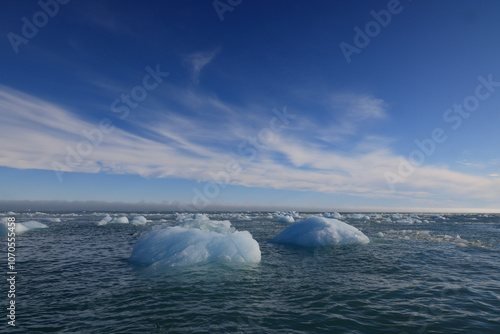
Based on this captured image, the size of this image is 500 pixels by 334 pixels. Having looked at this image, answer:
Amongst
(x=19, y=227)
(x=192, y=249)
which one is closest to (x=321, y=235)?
(x=192, y=249)

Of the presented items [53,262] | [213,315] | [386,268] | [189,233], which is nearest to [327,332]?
[213,315]

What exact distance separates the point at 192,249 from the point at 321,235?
12.4 m

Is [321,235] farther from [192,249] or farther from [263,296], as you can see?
[263,296]

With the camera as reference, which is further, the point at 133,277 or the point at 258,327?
the point at 133,277

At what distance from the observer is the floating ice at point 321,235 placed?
22766 mm

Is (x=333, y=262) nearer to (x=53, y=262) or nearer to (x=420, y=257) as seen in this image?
(x=420, y=257)

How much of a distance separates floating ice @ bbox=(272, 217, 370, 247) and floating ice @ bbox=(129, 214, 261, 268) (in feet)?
26.8

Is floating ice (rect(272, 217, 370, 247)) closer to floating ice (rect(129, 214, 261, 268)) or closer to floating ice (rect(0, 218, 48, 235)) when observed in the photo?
floating ice (rect(129, 214, 261, 268))

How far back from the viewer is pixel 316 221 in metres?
25.1

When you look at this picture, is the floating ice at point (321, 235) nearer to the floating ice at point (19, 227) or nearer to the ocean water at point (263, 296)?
the ocean water at point (263, 296)

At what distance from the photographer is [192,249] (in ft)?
49.9

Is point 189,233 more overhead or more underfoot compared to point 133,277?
more overhead

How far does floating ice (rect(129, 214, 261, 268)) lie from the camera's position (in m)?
14.8

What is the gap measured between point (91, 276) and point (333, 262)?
13381mm
